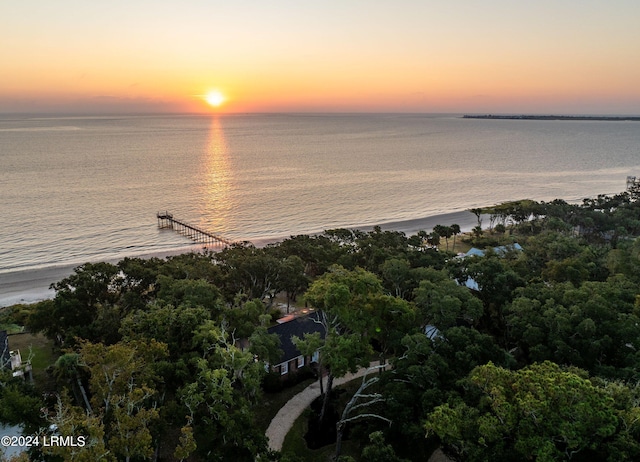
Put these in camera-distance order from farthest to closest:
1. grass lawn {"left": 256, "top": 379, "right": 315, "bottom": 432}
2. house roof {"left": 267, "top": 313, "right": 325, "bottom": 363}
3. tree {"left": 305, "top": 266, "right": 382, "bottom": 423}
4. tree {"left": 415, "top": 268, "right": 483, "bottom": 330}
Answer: house roof {"left": 267, "top": 313, "right": 325, "bottom": 363}, grass lawn {"left": 256, "top": 379, "right": 315, "bottom": 432}, tree {"left": 415, "top": 268, "right": 483, "bottom": 330}, tree {"left": 305, "top": 266, "right": 382, "bottom": 423}

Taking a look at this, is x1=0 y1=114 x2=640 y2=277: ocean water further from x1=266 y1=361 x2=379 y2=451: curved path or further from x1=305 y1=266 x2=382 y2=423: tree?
x1=305 y1=266 x2=382 y2=423: tree

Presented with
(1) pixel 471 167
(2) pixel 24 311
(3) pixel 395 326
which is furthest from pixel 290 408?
(1) pixel 471 167

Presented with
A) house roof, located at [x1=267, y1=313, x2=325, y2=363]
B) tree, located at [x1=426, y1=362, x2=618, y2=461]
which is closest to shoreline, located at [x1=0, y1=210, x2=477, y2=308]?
house roof, located at [x1=267, y1=313, x2=325, y2=363]

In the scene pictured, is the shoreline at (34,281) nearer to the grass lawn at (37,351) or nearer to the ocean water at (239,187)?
the ocean water at (239,187)

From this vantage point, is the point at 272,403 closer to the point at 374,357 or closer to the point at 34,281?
the point at 374,357

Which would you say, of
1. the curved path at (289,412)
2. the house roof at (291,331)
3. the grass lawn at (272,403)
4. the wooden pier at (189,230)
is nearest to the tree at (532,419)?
the curved path at (289,412)
